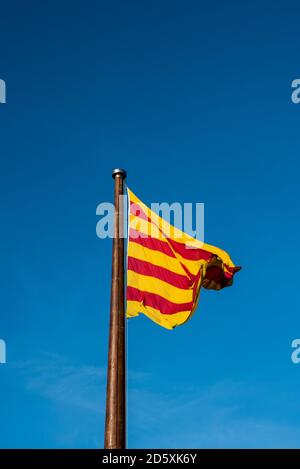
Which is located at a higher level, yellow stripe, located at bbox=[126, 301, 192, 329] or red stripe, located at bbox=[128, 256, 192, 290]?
red stripe, located at bbox=[128, 256, 192, 290]

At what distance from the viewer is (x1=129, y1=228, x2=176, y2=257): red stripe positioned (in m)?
13.9

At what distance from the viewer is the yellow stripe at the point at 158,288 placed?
13352mm

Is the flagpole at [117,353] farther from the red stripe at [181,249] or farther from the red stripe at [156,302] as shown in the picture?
the red stripe at [181,249]

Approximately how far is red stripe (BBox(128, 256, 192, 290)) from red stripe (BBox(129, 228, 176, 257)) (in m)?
0.43

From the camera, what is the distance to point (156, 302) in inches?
537

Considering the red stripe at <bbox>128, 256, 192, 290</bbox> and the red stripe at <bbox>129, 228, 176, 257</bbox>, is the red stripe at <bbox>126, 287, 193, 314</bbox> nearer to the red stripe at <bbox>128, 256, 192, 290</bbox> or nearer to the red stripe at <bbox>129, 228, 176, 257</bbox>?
the red stripe at <bbox>128, 256, 192, 290</bbox>

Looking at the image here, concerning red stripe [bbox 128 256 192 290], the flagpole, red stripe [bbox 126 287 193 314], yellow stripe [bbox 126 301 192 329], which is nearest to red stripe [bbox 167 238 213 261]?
red stripe [bbox 128 256 192 290]

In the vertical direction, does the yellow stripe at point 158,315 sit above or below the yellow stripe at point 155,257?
below

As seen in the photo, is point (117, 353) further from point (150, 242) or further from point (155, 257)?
point (150, 242)

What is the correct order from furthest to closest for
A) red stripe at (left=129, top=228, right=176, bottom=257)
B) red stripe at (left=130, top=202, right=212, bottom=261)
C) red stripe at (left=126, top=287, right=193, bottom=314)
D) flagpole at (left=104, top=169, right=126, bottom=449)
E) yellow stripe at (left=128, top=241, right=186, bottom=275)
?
red stripe at (left=130, top=202, right=212, bottom=261) < red stripe at (left=129, top=228, right=176, bottom=257) < yellow stripe at (left=128, top=241, right=186, bottom=275) < red stripe at (left=126, top=287, right=193, bottom=314) < flagpole at (left=104, top=169, right=126, bottom=449)

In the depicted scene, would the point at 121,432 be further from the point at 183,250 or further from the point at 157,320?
the point at 183,250

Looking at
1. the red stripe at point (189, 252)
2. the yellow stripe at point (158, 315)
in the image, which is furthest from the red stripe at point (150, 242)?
the yellow stripe at point (158, 315)
